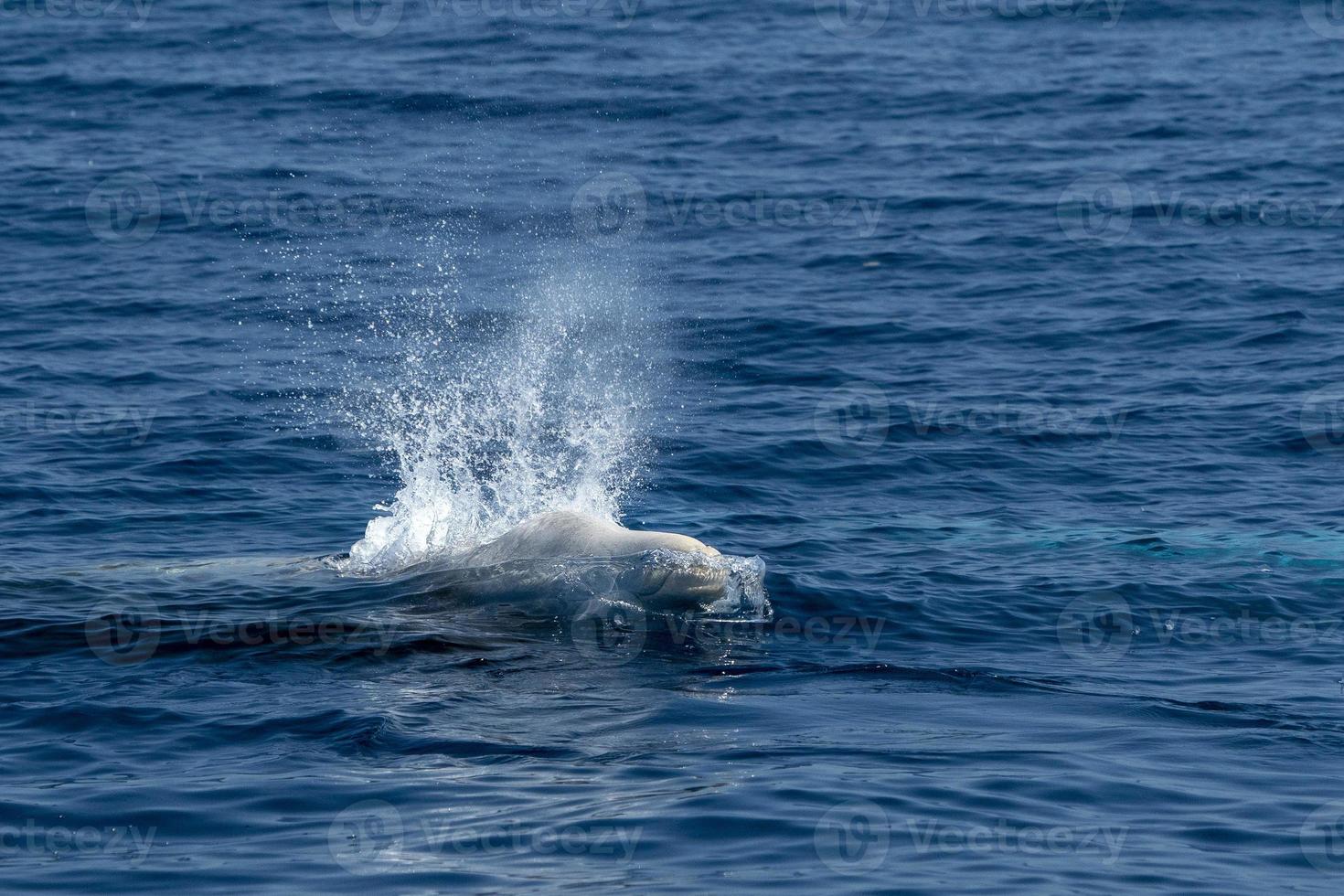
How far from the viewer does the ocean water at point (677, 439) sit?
9.38m

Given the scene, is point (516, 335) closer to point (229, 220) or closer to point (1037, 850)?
point (229, 220)

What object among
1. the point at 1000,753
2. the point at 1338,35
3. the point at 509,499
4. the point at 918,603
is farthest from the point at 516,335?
the point at 1338,35

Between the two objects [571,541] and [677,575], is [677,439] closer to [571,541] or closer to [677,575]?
[571,541]

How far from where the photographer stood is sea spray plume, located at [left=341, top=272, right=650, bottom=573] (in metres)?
15.2

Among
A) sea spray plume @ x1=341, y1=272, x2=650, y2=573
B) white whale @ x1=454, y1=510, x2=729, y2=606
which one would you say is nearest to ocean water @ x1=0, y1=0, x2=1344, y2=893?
sea spray plume @ x1=341, y1=272, x2=650, y2=573

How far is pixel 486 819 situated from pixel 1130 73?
29.0 m

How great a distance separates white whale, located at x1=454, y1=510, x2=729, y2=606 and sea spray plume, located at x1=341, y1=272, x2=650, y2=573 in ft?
1.88

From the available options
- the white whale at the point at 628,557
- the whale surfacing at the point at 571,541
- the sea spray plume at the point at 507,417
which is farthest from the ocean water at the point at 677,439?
the whale surfacing at the point at 571,541

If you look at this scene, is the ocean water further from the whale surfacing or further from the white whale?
the whale surfacing

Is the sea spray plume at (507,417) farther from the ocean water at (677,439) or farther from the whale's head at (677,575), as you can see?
the whale's head at (677,575)

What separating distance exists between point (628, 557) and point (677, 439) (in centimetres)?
657

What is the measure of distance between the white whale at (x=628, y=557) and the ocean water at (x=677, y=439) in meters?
0.23

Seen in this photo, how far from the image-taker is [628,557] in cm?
1290

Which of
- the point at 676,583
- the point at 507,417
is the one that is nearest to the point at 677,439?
the point at 507,417
